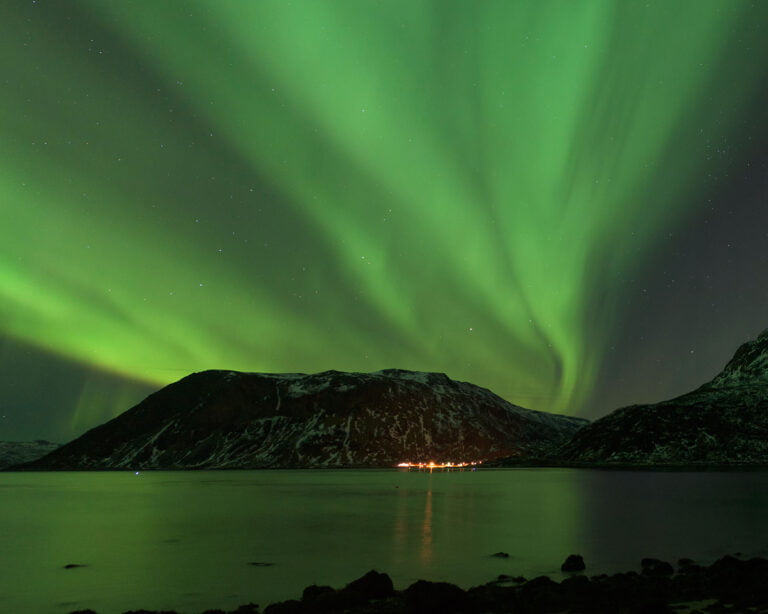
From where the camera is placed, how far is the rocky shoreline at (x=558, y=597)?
2586 centimetres

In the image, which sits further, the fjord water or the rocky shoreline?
the fjord water

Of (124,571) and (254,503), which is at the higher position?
(254,503)

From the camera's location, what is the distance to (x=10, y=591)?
3625 cm

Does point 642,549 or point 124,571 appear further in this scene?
point 642,549

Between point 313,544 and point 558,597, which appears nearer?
point 558,597

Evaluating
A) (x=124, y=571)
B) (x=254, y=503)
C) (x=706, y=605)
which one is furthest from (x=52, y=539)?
(x=706, y=605)

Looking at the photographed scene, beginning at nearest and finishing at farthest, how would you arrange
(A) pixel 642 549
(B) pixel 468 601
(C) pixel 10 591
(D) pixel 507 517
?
(B) pixel 468 601
(C) pixel 10 591
(A) pixel 642 549
(D) pixel 507 517

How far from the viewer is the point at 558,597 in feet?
88.8

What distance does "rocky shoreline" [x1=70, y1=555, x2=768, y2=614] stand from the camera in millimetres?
25859

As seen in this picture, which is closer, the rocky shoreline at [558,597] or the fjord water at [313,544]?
the rocky shoreline at [558,597]

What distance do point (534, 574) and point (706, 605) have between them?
11525 millimetres

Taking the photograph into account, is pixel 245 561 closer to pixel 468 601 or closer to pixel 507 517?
pixel 468 601

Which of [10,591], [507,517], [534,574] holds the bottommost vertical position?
[10,591]

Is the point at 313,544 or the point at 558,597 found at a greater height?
the point at 313,544
